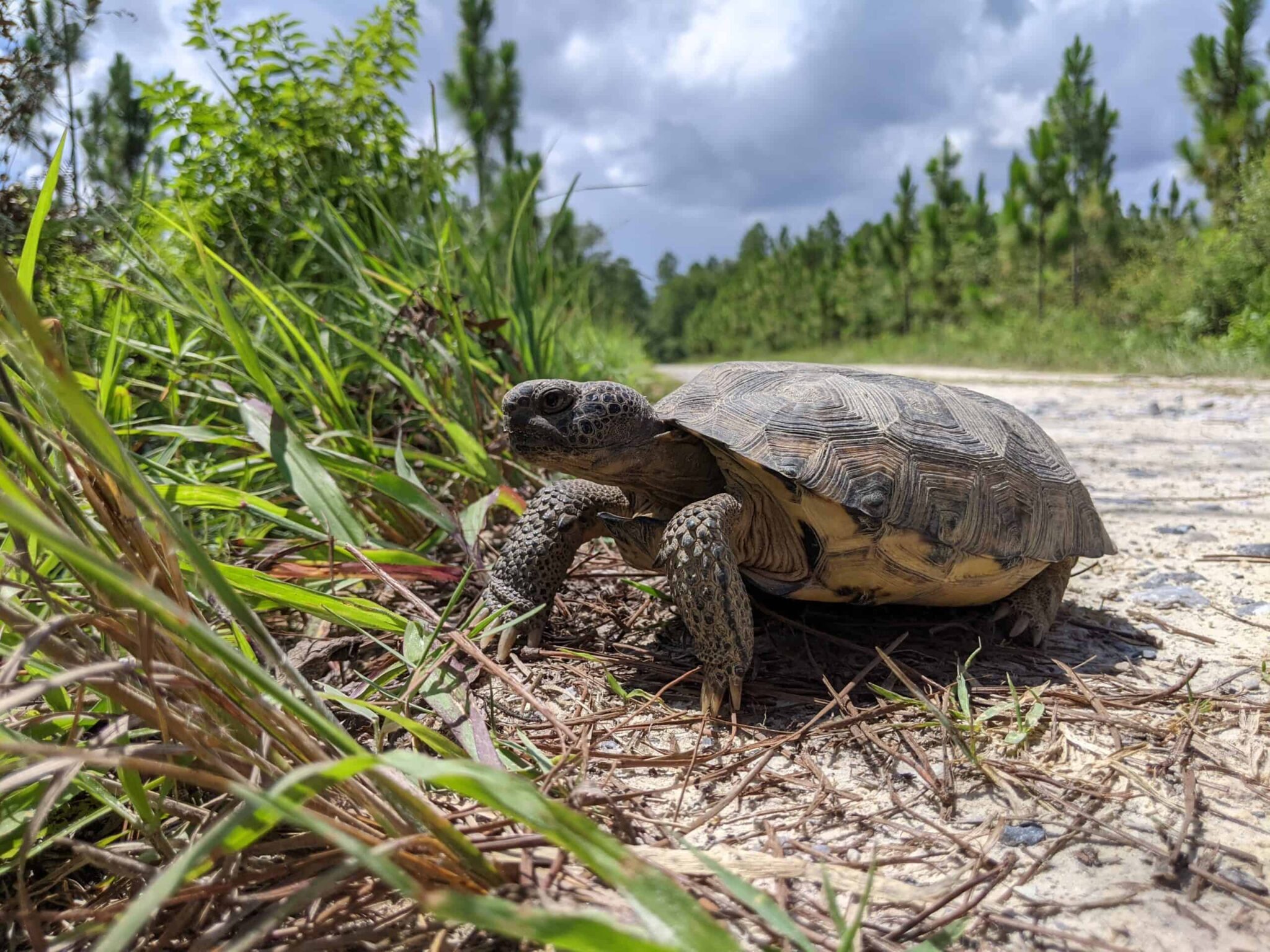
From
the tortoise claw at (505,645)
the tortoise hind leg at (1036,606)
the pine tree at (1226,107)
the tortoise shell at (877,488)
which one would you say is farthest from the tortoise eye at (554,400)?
the pine tree at (1226,107)

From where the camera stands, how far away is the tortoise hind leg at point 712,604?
169cm

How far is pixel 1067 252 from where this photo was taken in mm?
30734

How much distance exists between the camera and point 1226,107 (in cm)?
2269

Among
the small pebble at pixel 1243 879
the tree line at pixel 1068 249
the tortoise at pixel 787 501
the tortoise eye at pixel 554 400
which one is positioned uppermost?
the tree line at pixel 1068 249

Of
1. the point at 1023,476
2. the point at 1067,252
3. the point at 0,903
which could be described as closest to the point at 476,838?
the point at 0,903

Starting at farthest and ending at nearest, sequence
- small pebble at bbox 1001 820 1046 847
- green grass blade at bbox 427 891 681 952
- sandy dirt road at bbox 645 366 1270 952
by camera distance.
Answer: small pebble at bbox 1001 820 1046 847 → sandy dirt road at bbox 645 366 1270 952 → green grass blade at bbox 427 891 681 952

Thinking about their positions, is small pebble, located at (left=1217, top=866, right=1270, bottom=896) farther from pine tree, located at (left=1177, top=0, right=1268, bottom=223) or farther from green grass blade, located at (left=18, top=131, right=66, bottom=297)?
pine tree, located at (left=1177, top=0, right=1268, bottom=223)

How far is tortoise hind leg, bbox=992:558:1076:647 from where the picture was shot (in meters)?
2.11

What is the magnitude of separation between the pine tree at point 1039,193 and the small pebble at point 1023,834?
30.8m

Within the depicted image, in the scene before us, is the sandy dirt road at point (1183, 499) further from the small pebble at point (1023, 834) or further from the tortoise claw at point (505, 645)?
the tortoise claw at point (505, 645)

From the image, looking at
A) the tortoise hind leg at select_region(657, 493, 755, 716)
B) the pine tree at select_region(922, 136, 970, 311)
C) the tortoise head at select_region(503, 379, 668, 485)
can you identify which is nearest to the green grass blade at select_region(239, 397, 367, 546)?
the tortoise head at select_region(503, 379, 668, 485)

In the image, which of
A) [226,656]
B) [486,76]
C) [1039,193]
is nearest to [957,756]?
[226,656]

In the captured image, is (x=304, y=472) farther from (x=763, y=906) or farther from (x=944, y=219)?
(x=944, y=219)

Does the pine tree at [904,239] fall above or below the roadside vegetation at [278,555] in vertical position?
above
